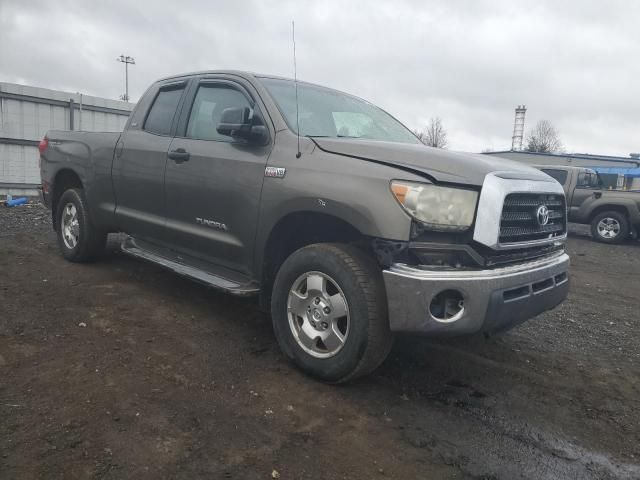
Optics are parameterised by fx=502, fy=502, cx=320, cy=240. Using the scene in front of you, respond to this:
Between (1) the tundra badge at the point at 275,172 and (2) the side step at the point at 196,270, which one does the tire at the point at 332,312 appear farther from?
(1) the tundra badge at the point at 275,172

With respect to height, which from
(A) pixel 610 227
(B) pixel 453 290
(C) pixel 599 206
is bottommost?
(A) pixel 610 227

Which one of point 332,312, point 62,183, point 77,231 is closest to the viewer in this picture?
point 332,312

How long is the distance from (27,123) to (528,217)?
41.9 ft

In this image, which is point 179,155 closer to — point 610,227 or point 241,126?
point 241,126

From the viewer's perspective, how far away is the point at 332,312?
117 inches

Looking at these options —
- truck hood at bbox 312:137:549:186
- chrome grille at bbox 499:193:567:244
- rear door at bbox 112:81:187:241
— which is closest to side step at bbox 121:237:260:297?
rear door at bbox 112:81:187:241

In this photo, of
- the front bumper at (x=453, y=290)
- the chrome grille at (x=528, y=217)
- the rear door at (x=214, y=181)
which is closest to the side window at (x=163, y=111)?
the rear door at (x=214, y=181)

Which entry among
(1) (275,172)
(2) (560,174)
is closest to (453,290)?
(1) (275,172)

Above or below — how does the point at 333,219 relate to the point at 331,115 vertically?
below

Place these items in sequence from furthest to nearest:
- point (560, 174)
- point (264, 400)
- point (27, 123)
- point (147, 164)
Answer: point (560, 174) < point (27, 123) < point (147, 164) < point (264, 400)

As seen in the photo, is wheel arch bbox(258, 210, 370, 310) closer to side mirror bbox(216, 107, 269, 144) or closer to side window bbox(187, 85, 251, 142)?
side mirror bbox(216, 107, 269, 144)

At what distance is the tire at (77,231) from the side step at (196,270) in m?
0.68

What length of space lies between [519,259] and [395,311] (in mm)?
916

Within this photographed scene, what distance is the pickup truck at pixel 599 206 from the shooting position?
38.5 feet
